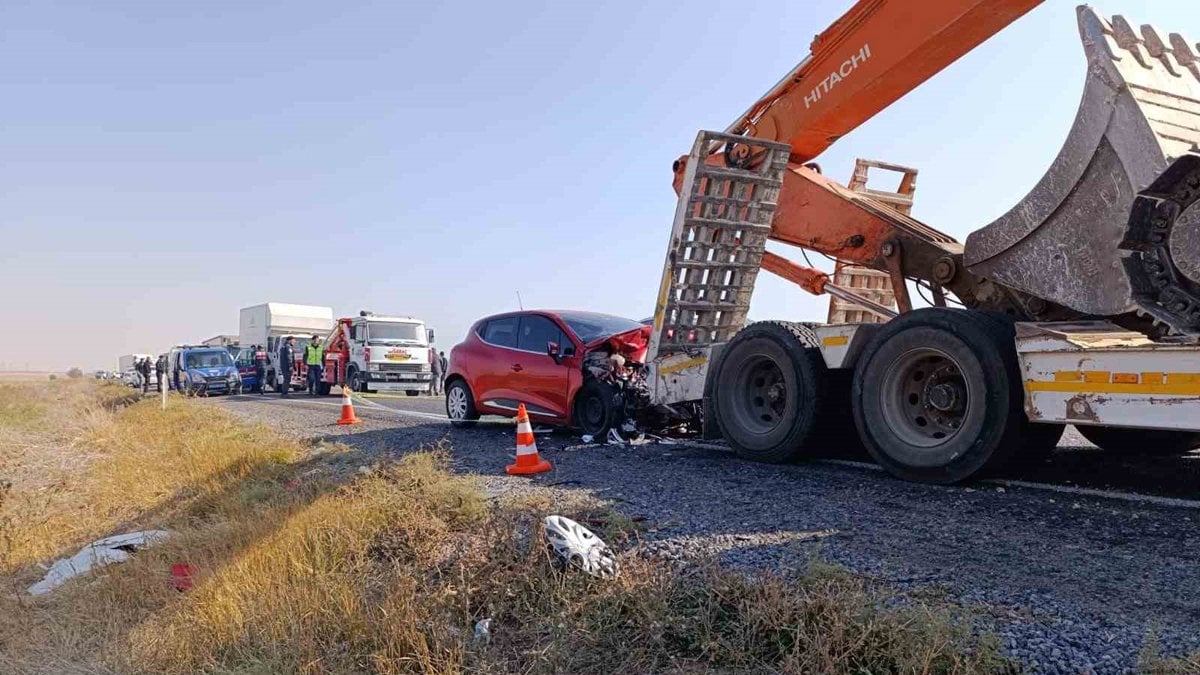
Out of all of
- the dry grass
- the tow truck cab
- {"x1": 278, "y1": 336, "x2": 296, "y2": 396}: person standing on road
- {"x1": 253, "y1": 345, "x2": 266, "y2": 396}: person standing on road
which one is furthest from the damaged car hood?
{"x1": 253, "y1": 345, "x2": 266, "y2": 396}: person standing on road

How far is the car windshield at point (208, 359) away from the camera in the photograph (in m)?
26.9

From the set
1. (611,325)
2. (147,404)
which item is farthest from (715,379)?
(147,404)

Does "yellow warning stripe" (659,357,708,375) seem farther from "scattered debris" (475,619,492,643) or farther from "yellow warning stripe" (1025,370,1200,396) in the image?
"scattered debris" (475,619,492,643)

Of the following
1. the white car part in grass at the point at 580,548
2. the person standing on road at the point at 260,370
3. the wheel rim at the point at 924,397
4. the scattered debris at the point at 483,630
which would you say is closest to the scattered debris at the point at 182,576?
the scattered debris at the point at 483,630

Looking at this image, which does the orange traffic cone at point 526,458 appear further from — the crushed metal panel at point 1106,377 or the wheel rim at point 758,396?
the crushed metal panel at point 1106,377

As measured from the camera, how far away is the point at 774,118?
798 centimetres

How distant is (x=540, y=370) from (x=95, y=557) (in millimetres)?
5376

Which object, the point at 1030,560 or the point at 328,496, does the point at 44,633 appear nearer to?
the point at 328,496

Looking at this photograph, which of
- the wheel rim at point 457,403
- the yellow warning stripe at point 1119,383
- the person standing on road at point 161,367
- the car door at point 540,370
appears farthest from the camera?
the person standing on road at point 161,367

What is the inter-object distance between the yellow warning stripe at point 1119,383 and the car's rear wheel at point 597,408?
4.48 m

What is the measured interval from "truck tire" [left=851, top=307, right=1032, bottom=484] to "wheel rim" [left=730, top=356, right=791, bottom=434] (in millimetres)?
942

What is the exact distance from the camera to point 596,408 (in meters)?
8.95

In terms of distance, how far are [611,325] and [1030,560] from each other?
21.5 feet

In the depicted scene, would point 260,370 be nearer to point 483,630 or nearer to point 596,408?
point 596,408
